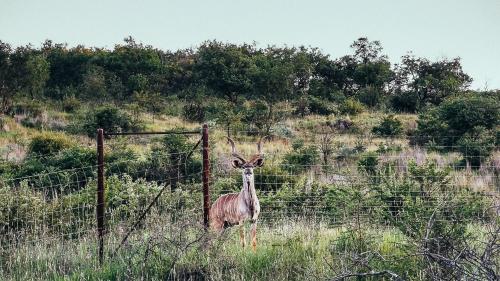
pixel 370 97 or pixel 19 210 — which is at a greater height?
→ pixel 370 97

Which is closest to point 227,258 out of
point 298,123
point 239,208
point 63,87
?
point 239,208

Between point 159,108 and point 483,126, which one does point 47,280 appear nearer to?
point 483,126

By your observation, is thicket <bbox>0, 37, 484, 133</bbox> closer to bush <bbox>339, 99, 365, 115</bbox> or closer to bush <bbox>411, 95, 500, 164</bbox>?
bush <bbox>339, 99, 365, 115</bbox>

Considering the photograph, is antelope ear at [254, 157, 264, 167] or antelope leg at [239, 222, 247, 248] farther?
antelope ear at [254, 157, 264, 167]

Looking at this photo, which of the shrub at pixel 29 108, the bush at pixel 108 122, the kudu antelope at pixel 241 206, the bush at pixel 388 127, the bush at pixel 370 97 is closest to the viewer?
the kudu antelope at pixel 241 206

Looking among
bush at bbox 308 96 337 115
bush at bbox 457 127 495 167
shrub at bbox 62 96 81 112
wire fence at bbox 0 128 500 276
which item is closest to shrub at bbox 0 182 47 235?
wire fence at bbox 0 128 500 276

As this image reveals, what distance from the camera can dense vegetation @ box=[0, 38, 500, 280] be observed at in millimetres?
7027

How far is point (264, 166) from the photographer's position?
13562 millimetres

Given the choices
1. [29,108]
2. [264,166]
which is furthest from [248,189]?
[29,108]

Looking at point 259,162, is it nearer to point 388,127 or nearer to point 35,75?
point 388,127

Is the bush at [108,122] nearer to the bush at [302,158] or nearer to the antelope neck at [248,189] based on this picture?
the bush at [302,158]

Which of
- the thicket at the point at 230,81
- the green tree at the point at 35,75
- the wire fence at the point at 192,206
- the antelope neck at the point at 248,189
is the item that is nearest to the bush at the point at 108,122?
the thicket at the point at 230,81

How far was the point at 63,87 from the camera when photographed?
4488cm

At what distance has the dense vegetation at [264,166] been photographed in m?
7.03
